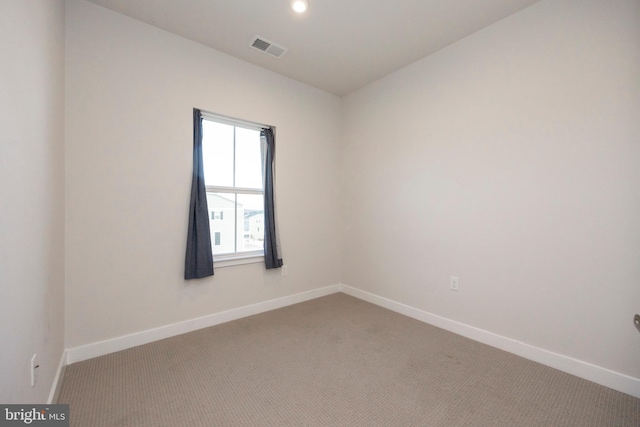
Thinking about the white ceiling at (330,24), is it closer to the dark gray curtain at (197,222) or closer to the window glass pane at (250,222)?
the dark gray curtain at (197,222)

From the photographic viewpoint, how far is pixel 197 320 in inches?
102

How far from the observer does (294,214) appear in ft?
11.0

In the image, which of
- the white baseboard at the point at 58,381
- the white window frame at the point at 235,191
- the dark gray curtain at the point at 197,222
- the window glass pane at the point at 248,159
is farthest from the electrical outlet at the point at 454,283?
the white baseboard at the point at 58,381

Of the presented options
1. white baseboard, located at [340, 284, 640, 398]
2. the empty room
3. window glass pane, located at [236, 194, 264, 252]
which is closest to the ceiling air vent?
the empty room

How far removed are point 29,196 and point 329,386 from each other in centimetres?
190

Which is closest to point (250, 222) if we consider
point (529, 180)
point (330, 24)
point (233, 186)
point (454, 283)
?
point (233, 186)

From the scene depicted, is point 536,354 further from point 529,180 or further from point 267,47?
point 267,47

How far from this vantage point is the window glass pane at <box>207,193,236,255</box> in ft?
9.11

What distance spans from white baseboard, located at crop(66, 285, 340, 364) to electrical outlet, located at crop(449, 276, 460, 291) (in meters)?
1.63

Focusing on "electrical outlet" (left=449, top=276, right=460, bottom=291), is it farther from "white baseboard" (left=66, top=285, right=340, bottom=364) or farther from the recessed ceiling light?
the recessed ceiling light

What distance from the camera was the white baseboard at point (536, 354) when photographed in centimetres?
173

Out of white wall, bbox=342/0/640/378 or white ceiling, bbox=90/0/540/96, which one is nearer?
white wall, bbox=342/0/640/378

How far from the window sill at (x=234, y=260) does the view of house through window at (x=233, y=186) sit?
0.05 meters

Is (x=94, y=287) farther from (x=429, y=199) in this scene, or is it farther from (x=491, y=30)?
(x=491, y=30)
